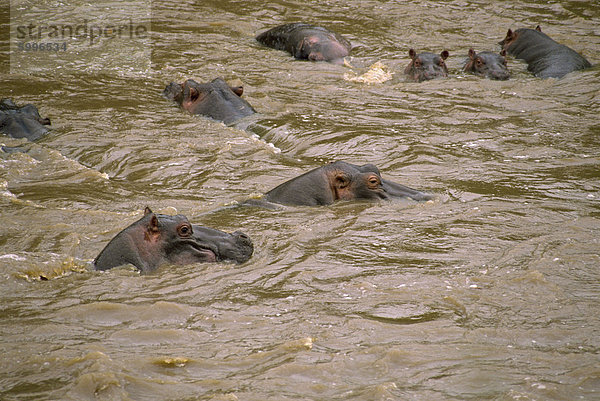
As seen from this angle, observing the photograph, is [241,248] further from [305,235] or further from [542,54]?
[542,54]

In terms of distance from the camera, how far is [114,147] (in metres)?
9.82

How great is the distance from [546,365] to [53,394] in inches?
107

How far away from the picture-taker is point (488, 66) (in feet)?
42.4

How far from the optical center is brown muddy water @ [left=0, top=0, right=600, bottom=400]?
179 inches

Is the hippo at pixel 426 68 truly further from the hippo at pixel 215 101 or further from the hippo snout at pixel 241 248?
the hippo snout at pixel 241 248

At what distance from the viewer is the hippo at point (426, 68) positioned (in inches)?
504

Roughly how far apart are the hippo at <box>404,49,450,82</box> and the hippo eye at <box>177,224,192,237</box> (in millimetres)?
7439

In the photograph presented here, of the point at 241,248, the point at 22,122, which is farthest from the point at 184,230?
the point at 22,122

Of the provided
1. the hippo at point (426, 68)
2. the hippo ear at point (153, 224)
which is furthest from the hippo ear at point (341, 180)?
the hippo at point (426, 68)

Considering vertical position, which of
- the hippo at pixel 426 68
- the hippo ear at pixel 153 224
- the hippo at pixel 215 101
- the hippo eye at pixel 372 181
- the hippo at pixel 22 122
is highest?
the hippo at pixel 426 68

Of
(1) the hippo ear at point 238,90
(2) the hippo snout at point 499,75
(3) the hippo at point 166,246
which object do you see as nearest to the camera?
(3) the hippo at point 166,246

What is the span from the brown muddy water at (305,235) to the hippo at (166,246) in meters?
0.10

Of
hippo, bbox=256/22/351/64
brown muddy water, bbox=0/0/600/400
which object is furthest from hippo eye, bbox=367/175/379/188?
hippo, bbox=256/22/351/64

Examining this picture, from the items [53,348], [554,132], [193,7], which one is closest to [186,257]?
[53,348]
